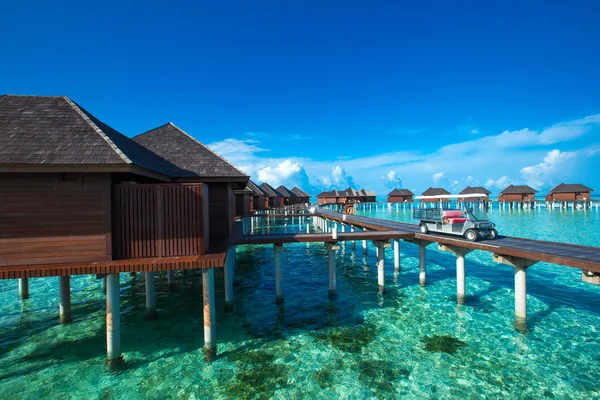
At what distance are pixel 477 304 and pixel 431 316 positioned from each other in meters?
2.73

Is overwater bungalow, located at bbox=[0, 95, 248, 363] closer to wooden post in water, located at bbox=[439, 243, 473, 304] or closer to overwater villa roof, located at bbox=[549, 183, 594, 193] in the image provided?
wooden post in water, located at bbox=[439, 243, 473, 304]

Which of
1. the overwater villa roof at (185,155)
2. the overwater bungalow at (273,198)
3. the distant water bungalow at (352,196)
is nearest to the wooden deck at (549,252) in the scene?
the overwater villa roof at (185,155)

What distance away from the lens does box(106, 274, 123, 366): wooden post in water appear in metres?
7.63

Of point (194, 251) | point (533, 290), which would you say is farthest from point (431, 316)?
point (194, 251)

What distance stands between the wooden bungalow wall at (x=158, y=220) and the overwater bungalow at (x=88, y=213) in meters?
0.03

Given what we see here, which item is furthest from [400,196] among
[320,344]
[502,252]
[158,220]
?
[158,220]

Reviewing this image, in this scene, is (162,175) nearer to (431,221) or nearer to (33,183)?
(33,183)

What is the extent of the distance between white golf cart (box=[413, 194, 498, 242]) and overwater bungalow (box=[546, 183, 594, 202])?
66297mm

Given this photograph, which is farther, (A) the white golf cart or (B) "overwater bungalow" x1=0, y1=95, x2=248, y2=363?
(A) the white golf cart

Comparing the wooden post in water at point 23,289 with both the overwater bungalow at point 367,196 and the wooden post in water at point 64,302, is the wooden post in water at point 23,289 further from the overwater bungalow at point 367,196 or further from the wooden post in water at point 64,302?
the overwater bungalow at point 367,196

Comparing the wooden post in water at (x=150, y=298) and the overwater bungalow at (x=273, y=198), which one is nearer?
the wooden post in water at (x=150, y=298)

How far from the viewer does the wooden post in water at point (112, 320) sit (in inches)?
300

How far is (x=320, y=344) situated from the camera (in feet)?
29.2

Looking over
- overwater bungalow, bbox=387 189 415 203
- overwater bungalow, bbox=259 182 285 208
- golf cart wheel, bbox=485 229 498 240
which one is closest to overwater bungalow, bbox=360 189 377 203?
overwater bungalow, bbox=387 189 415 203
